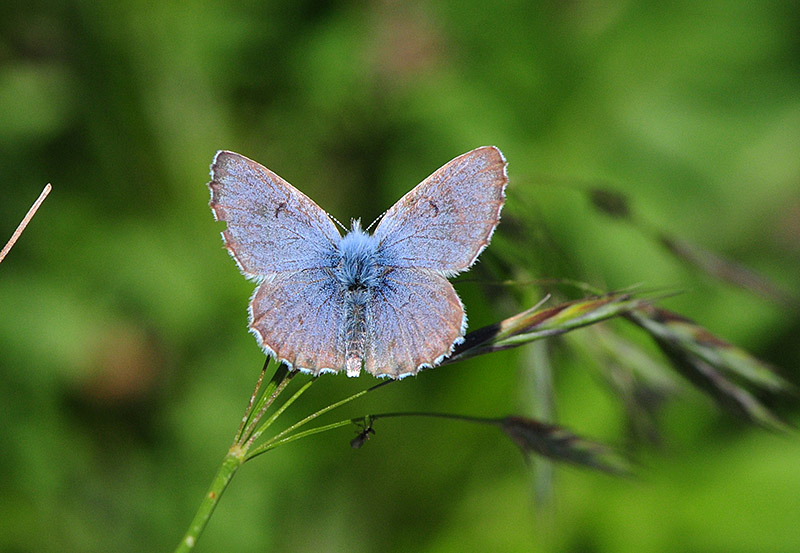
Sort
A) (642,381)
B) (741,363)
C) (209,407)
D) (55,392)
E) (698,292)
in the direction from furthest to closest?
(698,292) → (209,407) → (55,392) → (642,381) → (741,363)

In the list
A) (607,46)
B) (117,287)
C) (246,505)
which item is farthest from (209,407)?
(607,46)

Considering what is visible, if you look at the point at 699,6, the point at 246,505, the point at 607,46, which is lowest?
the point at 246,505

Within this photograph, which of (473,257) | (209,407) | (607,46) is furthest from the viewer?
(607,46)

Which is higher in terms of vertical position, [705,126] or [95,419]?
[705,126]

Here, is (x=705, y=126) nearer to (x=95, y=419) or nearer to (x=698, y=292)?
(x=698, y=292)

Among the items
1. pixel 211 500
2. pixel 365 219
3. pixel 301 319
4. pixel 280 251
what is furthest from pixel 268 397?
pixel 365 219

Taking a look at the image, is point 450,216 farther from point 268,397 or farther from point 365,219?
point 365,219
